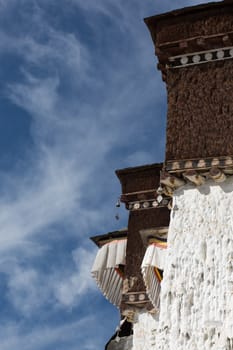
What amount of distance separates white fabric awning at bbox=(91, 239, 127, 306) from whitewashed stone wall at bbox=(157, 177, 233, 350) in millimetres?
2698

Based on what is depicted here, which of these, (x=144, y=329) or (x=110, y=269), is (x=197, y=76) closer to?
(x=110, y=269)

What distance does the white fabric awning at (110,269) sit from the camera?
893 cm

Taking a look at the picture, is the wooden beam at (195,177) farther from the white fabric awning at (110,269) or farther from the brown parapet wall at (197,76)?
the white fabric awning at (110,269)

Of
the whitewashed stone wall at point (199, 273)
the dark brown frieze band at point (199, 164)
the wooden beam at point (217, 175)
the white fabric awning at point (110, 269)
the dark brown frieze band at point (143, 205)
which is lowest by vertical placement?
the whitewashed stone wall at point (199, 273)

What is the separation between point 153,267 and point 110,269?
1.95m

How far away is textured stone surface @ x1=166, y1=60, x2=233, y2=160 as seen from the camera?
6422mm

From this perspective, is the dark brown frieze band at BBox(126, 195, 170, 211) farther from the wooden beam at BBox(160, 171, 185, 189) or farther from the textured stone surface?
the wooden beam at BBox(160, 171, 185, 189)

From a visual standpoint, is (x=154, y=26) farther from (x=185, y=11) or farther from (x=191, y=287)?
(x=191, y=287)

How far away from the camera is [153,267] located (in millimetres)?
7070

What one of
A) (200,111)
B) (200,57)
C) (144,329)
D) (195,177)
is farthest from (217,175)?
(144,329)

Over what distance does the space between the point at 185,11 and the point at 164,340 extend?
3.03m

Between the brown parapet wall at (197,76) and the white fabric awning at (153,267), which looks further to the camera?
the white fabric awning at (153,267)

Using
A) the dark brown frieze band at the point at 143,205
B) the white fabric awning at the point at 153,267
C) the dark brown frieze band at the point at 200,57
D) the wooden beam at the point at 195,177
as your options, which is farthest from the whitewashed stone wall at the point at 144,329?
the dark brown frieze band at the point at 200,57

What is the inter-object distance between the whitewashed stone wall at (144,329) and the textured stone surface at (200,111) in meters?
2.64
